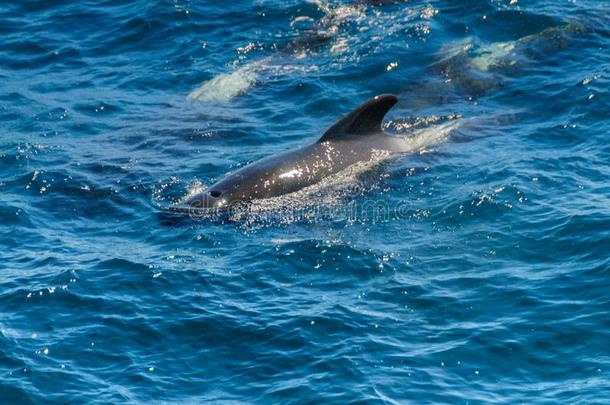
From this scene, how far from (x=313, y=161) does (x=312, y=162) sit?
3 centimetres

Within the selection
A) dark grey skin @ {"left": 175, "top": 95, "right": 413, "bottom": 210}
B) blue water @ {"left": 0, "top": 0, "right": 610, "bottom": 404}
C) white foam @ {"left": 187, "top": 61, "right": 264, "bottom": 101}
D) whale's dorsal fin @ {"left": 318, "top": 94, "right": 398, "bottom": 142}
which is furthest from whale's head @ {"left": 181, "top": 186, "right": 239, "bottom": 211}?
white foam @ {"left": 187, "top": 61, "right": 264, "bottom": 101}

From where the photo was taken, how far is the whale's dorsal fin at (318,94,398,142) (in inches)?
777

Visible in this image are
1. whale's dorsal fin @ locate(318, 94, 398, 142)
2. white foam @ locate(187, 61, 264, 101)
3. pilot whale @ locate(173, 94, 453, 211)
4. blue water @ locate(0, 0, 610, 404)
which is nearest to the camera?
blue water @ locate(0, 0, 610, 404)

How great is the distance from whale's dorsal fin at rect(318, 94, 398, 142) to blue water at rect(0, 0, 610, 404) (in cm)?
93

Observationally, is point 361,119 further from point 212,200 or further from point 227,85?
point 227,85

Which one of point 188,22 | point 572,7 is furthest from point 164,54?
point 572,7

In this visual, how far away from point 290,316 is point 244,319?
636mm

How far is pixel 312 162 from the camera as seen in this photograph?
19.5 metres

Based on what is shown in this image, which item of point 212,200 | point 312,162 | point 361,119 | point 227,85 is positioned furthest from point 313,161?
point 227,85

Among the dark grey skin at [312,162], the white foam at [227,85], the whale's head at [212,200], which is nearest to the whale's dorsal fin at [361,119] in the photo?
the dark grey skin at [312,162]

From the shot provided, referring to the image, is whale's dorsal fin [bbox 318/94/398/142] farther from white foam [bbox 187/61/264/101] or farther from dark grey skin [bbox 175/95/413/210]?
white foam [bbox 187/61/264/101]

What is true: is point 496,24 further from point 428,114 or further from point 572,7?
point 428,114

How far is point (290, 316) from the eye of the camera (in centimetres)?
1509

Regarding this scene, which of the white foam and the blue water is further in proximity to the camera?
the white foam
